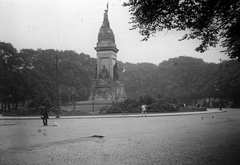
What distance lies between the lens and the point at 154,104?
3766 cm

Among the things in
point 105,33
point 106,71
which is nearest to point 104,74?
point 106,71

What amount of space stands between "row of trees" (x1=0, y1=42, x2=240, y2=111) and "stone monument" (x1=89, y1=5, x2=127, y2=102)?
22.1 ft

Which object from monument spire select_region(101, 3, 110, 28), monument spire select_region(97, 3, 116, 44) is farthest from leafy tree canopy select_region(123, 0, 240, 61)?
monument spire select_region(101, 3, 110, 28)

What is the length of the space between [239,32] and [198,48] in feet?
7.34

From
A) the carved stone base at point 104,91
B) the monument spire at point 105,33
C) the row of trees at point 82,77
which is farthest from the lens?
the row of trees at point 82,77

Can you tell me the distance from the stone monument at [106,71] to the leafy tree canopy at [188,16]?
30730 mm

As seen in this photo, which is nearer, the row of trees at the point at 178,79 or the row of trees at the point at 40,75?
the row of trees at the point at 40,75

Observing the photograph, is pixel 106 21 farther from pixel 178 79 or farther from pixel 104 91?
pixel 178 79

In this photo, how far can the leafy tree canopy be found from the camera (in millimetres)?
10164

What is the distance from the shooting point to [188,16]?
36.0ft

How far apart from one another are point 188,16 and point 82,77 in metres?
60.5

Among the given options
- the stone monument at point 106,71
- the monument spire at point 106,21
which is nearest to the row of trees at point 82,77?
the stone monument at point 106,71

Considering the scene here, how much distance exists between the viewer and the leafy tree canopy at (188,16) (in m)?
10.2

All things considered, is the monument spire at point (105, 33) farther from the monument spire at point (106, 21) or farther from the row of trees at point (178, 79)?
the row of trees at point (178, 79)
